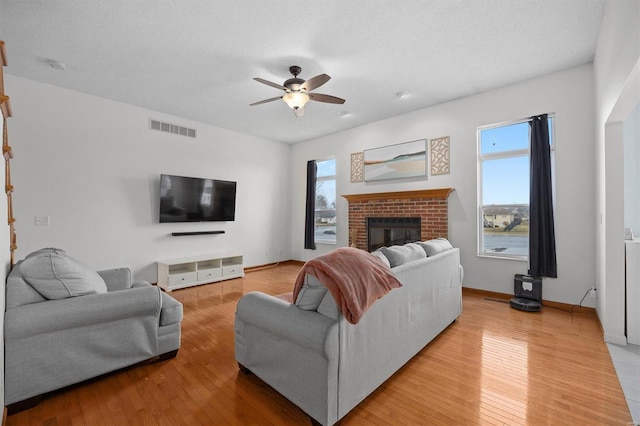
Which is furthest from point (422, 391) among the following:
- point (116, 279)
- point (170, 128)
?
point (170, 128)

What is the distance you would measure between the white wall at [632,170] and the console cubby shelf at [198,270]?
5339mm

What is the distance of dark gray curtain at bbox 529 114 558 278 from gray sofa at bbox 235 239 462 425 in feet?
6.96

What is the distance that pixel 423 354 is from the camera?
2.39m

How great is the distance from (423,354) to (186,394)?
71.3 inches

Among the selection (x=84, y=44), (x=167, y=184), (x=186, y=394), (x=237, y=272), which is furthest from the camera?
(x=237, y=272)

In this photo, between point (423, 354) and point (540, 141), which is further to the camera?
point (540, 141)

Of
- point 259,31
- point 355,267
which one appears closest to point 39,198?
point 259,31

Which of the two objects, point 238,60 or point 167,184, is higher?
point 238,60

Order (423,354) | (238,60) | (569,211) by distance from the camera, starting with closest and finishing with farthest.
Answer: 1. (423,354)
2. (238,60)
3. (569,211)

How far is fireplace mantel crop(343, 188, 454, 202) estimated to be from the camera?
4.43m

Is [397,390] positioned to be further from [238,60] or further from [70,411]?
[238,60]

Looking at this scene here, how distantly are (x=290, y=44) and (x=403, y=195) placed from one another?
2.98 meters

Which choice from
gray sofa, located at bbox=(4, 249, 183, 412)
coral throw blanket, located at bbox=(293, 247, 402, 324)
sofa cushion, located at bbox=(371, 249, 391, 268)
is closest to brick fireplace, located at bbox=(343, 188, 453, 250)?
sofa cushion, located at bbox=(371, 249, 391, 268)

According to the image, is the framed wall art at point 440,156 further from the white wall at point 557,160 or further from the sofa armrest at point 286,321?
the sofa armrest at point 286,321
